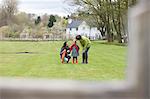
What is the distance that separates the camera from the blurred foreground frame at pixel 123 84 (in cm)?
21

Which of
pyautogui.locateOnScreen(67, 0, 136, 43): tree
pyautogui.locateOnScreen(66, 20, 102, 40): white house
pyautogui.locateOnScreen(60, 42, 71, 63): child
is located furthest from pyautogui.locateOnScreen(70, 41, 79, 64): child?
pyautogui.locateOnScreen(67, 0, 136, 43): tree

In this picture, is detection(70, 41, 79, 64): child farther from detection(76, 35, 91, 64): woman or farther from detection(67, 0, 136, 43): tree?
detection(67, 0, 136, 43): tree

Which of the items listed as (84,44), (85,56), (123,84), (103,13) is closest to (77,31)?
(85,56)

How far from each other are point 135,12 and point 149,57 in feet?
0.11

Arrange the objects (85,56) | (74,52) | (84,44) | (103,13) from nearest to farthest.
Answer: (84,44) → (74,52) → (85,56) → (103,13)

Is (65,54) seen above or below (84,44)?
below

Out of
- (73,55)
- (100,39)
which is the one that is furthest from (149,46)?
(100,39)

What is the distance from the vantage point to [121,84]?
0.22 meters

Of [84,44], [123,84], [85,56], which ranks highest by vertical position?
[123,84]

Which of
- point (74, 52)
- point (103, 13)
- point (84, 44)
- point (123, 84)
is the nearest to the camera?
point (123, 84)

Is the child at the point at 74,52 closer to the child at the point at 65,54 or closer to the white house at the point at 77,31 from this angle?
the child at the point at 65,54

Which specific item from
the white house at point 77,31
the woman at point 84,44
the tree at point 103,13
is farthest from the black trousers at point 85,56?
the tree at point 103,13

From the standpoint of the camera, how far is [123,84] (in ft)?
0.72

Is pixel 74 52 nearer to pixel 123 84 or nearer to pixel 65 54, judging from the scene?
pixel 65 54
